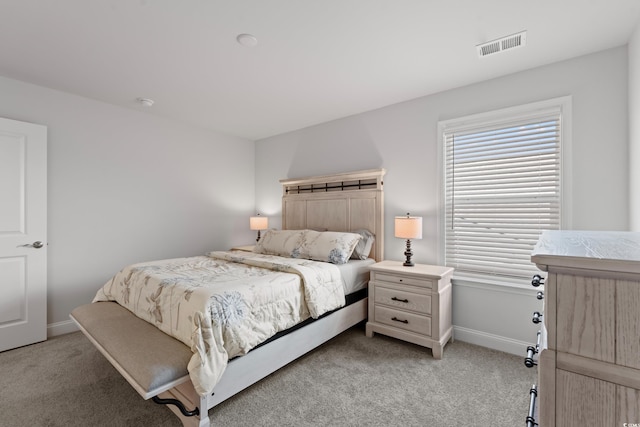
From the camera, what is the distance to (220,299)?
1792 millimetres

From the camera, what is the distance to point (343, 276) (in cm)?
280

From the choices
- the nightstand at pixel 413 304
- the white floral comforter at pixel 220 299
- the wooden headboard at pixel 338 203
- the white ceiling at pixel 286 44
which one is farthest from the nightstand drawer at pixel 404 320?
the white ceiling at pixel 286 44

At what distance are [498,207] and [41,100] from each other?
453cm

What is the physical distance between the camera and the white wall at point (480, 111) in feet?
7.24

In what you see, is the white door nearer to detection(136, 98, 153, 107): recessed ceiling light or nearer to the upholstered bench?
detection(136, 98, 153, 107): recessed ceiling light

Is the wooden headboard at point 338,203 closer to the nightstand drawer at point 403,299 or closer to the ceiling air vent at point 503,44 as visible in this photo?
the nightstand drawer at point 403,299

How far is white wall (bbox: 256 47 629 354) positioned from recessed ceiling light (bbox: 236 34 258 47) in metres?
1.76

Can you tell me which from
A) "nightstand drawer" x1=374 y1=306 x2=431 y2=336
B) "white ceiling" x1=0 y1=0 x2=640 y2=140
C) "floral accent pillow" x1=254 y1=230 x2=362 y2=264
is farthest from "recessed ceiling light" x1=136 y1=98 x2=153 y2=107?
"nightstand drawer" x1=374 y1=306 x2=431 y2=336

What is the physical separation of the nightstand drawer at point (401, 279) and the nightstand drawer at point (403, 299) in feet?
0.27

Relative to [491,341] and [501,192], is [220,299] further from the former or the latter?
[501,192]

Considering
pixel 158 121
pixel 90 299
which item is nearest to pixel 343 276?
pixel 90 299

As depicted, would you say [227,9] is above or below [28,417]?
above

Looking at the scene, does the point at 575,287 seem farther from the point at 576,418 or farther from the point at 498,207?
the point at 498,207

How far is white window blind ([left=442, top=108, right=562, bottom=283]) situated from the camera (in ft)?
8.08
